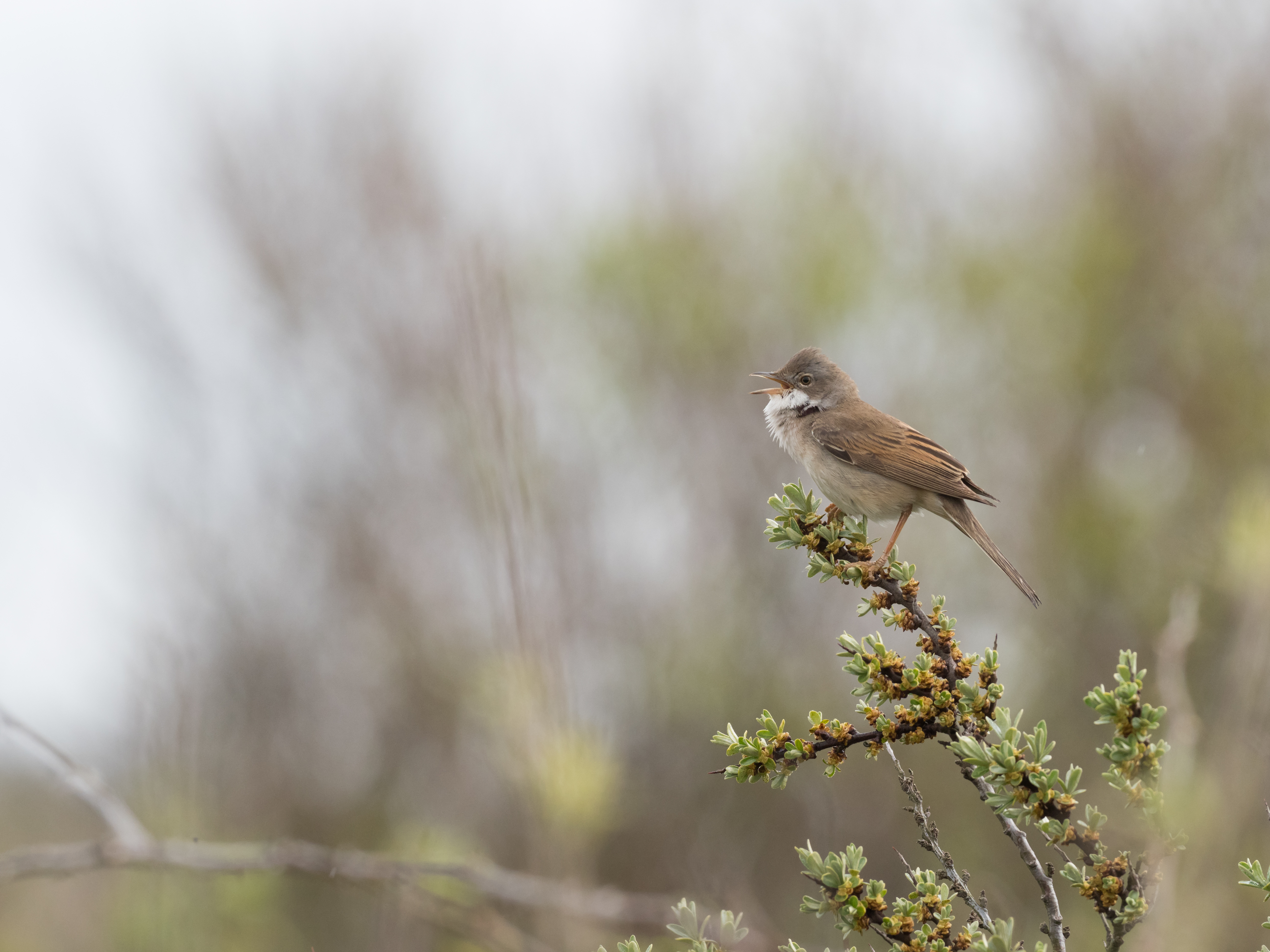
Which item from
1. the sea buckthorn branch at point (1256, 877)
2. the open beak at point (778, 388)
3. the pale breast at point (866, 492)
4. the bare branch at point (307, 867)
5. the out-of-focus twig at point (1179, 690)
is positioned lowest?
the sea buckthorn branch at point (1256, 877)

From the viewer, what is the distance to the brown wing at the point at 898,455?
14.8 feet

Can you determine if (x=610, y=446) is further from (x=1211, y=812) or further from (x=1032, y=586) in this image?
(x=1211, y=812)

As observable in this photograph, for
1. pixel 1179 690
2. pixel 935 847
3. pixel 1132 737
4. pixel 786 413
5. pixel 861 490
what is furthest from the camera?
pixel 786 413

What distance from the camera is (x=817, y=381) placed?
5.34 m

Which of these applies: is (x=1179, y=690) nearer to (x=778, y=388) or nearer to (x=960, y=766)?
(x=960, y=766)

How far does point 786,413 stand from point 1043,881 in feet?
11.4

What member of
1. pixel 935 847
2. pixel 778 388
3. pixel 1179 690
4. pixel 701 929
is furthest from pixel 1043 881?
pixel 778 388

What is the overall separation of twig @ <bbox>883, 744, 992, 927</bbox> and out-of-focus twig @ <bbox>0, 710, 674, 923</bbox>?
41.4 inches

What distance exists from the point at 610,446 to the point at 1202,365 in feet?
16.5

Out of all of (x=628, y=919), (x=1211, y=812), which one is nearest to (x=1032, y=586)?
(x=1211, y=812)

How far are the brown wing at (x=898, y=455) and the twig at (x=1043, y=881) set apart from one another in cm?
228

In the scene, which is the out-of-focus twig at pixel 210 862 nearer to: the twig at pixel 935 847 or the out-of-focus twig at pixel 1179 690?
the twig at pixel 935 847

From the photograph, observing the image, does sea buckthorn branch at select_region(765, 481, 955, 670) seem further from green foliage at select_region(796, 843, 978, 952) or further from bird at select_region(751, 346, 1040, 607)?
bird at select_region(751, 346, 1040, 607)

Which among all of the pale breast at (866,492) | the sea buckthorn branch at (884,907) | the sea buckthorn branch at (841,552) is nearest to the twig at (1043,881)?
the sea buckthorn branch at (884,907)
